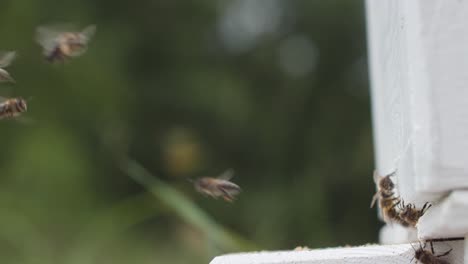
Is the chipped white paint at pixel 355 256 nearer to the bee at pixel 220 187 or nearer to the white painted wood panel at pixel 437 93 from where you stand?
the white painted wood panel at pixel 437 93

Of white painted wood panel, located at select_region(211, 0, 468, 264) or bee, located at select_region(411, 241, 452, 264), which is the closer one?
white painted wood panel, located at select_region(211, 0, 468, 264)

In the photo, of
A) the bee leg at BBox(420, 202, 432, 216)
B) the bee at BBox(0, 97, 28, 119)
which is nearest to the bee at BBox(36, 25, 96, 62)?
the bee at BBox(0, 97, 28, 119)

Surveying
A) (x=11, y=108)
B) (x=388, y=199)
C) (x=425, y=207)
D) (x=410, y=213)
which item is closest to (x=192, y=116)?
(x=11, y=108)

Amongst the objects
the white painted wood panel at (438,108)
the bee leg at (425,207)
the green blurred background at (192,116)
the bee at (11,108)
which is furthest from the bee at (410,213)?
the green blurred background at (192,116)

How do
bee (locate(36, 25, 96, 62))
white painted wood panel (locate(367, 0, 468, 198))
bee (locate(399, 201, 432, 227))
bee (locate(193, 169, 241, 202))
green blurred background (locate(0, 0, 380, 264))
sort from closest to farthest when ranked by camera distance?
white painted wood panel (locate(367, 0, 468, 198)) → bee (locate(399, 201, 432, 227)) → bee (locate(193, 169, 241, 202)) → bee (locate(36, 25, 96, 62)) → green blurred background (locate(0, 0, 380, 264))

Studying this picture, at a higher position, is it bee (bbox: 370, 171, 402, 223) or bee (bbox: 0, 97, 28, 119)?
bee (bbox: 370, 171, 402, 223)

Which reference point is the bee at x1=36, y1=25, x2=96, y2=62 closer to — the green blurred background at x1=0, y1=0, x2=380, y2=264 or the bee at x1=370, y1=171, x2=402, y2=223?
the bee at x1=370, y1=171, x2=402, y2=223

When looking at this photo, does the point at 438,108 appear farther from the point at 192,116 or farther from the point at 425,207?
the point at 192,116
